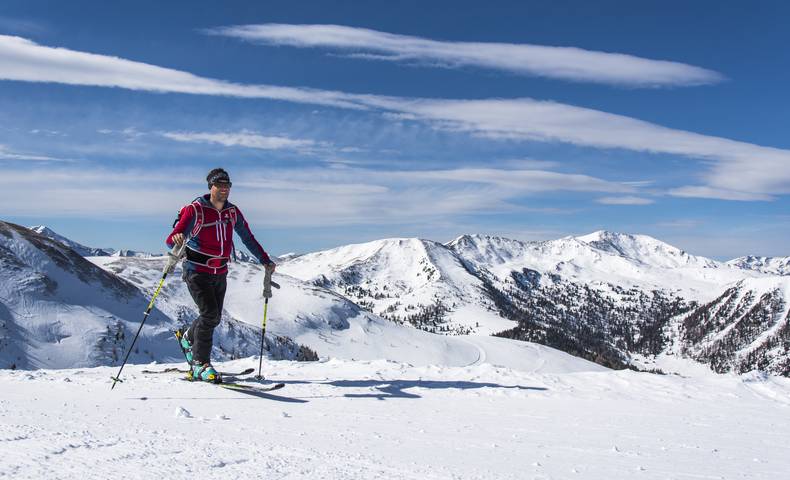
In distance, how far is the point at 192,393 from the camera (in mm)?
9641

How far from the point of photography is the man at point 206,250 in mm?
10555

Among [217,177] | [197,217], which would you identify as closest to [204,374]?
[197,217]

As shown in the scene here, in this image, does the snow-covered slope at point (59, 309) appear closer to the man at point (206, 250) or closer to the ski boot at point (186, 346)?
the ski boot at point (186, 346)

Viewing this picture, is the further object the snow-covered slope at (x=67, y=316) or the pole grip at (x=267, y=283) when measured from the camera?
the snow-covered slope at (x=67, y=316)

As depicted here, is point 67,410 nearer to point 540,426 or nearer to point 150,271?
point 540,426

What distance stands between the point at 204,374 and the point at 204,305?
143cm

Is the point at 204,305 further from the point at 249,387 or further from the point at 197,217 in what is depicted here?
the point at 249,387

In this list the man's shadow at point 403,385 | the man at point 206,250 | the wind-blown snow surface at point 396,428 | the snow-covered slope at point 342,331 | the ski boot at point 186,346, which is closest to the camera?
the wind-blown snow surface at point 396,428

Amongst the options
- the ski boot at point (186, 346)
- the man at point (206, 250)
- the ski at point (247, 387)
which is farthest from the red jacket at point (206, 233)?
the ski at point (247, 387)

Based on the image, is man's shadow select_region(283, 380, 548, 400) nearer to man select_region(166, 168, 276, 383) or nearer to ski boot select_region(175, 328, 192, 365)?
man select_region(166, 168, 276, 383)

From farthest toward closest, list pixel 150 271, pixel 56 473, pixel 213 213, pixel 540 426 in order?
pixel 150 271
pixel 213 213
pixel 540 426
pixel 56 473

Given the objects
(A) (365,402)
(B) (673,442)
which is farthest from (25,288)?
(B) (673,442)

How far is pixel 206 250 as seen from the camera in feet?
35.4

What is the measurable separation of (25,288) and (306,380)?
5923 cm
